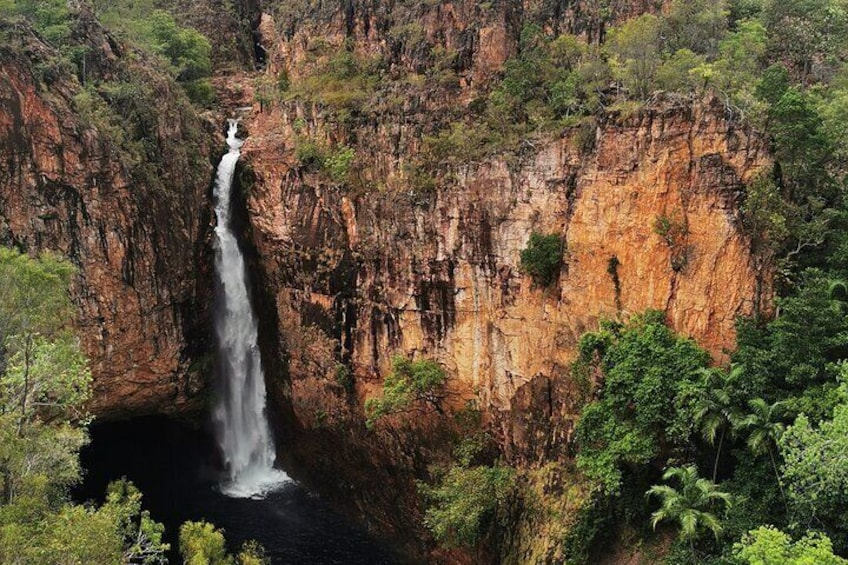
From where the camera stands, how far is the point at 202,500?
86.5 feet

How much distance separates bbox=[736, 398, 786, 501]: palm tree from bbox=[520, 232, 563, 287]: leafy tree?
6847 millimetres

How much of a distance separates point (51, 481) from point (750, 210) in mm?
16573

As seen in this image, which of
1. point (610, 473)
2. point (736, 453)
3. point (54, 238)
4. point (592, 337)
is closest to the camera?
point (736, 453)

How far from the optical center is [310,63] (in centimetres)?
2955

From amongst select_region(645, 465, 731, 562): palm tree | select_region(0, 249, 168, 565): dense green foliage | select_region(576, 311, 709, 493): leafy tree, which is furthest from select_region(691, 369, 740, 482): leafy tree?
select_region(0, 249, 168, 565): dense green foliage

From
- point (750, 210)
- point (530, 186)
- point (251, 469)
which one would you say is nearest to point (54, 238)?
point (251, 469)

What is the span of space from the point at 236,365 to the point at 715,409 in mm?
20378

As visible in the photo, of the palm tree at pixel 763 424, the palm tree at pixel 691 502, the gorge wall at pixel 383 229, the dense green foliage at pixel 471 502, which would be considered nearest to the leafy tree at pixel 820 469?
the palm tree at pixel 763 424

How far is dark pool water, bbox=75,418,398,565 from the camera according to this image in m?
23.3

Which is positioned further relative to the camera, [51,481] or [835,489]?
[51,481]

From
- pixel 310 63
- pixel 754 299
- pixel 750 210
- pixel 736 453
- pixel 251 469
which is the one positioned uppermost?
pixel 310 63

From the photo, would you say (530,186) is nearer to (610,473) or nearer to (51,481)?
(610,473)

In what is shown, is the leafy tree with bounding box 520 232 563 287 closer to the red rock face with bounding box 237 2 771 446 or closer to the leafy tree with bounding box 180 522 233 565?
the red rock face with bounding box 237 2 771 446

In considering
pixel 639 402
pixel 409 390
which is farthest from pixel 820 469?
pixel 409 390
